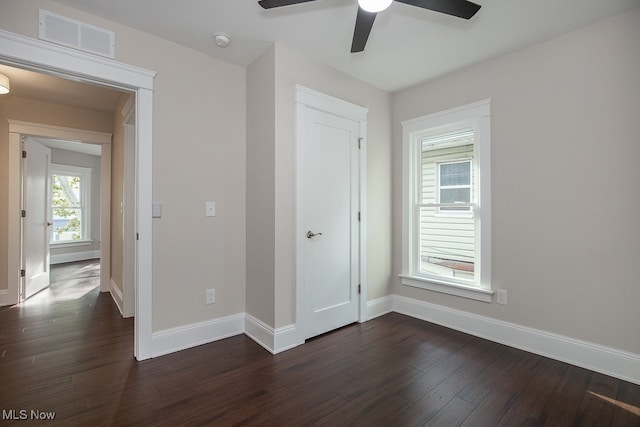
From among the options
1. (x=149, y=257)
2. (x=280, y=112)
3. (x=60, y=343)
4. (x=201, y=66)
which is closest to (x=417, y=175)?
(x=280, y=112)

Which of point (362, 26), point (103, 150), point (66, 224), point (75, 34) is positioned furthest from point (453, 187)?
point (66, 224)

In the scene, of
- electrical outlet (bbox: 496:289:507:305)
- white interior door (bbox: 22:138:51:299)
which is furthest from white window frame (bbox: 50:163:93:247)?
electrical outlet (bbox: 496:289:507:305)

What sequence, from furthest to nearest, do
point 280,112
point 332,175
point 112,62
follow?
point 332,175, point 280,112, point 112,62

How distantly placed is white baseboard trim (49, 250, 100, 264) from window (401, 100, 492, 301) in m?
7.85

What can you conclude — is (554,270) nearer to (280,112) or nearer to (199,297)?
(280,112)

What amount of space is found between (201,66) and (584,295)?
12.4 feet

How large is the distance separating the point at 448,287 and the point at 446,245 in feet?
1.49

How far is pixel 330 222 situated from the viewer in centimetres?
298

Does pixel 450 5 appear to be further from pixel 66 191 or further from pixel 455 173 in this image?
pixel 66 191

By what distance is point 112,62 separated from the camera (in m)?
2.27

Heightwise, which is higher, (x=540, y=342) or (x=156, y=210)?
(x=156, y=210)

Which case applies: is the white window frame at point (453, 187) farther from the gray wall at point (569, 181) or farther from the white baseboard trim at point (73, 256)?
the white baseboard trim at point (73, 256)

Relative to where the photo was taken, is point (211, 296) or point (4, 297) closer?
point (211, 296)

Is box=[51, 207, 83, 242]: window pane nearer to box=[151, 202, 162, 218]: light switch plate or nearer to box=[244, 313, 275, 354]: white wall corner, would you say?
box=[151, 202, 162, 218]: light switch plate
